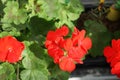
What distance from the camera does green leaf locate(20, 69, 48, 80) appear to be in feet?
4.99

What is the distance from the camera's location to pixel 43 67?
5.10ft

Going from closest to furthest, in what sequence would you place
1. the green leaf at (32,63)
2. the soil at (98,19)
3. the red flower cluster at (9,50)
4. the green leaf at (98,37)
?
1. the red flower cluster at (9,50)
2. the green leaf at (32,63)
3. the green leaf at (98,37)
4. the soil at (98,19)

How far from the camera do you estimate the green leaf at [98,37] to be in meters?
1.89

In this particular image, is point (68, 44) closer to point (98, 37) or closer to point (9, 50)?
point (9, 50)

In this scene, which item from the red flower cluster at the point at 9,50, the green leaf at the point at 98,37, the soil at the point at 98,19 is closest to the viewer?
the red flower cluster at the point at 9,50

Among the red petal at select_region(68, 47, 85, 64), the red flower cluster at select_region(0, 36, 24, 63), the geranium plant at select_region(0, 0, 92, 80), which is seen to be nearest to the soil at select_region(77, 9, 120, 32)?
the geranium plant at select_region(0, 0, 92, 80)

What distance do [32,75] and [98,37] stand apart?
50 centimetres

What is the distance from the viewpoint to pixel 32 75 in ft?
4.99

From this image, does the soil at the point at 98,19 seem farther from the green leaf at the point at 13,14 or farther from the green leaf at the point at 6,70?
the green leaf at the point at 6,70

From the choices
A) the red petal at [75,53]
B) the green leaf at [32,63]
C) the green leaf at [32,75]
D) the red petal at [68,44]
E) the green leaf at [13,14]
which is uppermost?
the green leaf at [13,14]

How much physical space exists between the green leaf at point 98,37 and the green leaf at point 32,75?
17.2 inches

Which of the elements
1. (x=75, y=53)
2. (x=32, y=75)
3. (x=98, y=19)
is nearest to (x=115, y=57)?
(x=75, y=53)

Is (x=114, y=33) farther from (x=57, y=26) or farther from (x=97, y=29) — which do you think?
(x=57, y=26)

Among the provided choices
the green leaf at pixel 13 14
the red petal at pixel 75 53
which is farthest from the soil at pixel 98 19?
the red petal at pixel 75 53
